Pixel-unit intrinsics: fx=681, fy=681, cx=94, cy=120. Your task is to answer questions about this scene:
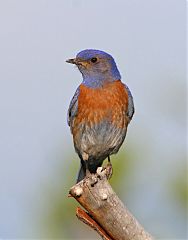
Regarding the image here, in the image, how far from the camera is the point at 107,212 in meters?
4.61

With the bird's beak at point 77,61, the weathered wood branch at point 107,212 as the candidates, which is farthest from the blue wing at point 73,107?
the weathered wood branch at point 107,212

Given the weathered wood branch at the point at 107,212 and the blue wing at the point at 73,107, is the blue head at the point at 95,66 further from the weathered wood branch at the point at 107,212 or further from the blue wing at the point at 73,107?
the weathered wood branch at the point at 107,212

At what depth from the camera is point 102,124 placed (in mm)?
7250

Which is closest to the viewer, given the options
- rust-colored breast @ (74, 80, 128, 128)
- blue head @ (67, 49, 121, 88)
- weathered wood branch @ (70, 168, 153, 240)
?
weathered wood branch @ (70, 168, 153, 240)

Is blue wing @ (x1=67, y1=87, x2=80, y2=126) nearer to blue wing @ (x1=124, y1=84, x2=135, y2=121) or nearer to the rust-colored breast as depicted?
the rust-colored breast

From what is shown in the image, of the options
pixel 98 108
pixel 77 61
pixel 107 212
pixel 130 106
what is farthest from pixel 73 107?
pixel 107 212

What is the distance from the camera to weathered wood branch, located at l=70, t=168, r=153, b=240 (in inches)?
179

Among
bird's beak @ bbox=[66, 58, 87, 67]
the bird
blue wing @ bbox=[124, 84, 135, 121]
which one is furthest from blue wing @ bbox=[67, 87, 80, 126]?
blue wing @ bbox=[124, 84, 135, 121]

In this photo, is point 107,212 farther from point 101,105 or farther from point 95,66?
point 95,66

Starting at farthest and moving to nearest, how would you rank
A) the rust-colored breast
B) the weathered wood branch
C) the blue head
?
the blue head → the rust-colored breast → the weathered wood branch

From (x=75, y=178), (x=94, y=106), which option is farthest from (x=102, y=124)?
(x=75, y=178)

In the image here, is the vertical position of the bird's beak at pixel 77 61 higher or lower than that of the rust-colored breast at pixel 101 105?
higher

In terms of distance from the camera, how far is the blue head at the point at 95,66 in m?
7.33
